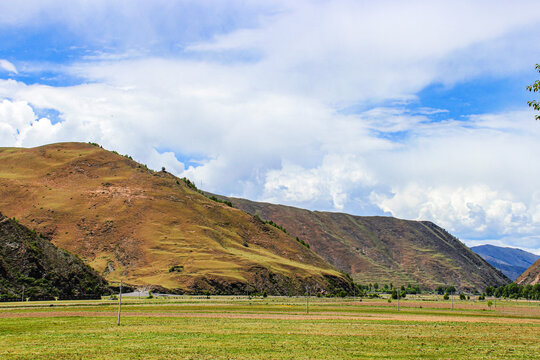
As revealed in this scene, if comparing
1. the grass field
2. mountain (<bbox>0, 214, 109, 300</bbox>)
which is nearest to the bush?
mountain (<bbox>0, 214, 109, 300</bbox>)

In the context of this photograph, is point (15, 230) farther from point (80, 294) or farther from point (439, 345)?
point (439, 345)

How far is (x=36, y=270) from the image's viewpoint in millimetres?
111438

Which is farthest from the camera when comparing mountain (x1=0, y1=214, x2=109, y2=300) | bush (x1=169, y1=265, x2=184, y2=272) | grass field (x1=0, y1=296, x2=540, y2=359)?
bush (x1=169, y1=265, x2=184, y2=272)

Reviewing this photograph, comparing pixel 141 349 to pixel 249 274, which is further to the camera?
pixel 249 274

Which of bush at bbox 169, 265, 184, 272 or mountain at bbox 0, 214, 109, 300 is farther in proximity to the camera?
bush at bbox 169, 265, 184, 272

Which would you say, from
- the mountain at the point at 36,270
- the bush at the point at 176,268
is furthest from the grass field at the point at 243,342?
the bush at the point at 176,268

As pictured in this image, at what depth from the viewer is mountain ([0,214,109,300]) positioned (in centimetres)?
10362

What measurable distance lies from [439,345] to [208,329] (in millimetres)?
20216

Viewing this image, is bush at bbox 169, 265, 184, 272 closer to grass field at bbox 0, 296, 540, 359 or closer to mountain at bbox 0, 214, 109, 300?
mountain at bbox 0, 214, 109, 300

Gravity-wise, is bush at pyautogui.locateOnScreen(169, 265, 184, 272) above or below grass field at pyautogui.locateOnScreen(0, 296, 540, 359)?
above

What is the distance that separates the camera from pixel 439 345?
122 feet

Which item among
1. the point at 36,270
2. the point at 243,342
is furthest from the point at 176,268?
the point at 243,342

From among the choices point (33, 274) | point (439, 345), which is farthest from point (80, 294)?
point (439, 345)

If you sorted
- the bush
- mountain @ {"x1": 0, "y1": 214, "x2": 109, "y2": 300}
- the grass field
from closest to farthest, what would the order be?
the grass field < mountain @ {"x1": 0, "y1": 214, "x2": 109, "y2": 300} < the bush
